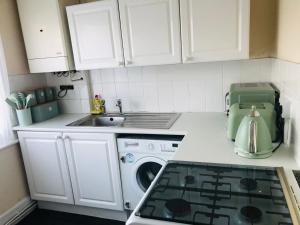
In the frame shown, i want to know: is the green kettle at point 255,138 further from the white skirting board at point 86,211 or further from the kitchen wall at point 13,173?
the kitchen wall at point 13,173

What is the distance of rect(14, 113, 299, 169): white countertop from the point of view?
1325 mm

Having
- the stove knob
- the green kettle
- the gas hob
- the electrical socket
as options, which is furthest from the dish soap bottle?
the green kettle

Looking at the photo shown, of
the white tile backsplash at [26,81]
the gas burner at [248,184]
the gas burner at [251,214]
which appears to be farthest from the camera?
the white tile backsplash at [26,81]

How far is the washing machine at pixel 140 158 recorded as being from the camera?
199 cm

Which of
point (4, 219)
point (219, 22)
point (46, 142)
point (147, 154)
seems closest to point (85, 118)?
point (46, 142)

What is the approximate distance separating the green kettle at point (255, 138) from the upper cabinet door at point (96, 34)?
127cm

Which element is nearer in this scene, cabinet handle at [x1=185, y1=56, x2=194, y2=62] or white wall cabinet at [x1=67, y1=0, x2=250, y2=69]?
white wall cabinet at [x1=67, y1=0, x2=250, y2=69]

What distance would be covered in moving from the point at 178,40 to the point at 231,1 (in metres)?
0.47

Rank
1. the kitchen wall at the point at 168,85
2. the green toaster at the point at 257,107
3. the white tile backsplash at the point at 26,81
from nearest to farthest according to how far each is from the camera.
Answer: the green toaster at the point at 257,107
the kitchen wall at the point at 168,85
the white tile backsplash at the point at 26,81

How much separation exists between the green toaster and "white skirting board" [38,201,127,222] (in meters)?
1.36

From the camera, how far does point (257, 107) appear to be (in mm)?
1557

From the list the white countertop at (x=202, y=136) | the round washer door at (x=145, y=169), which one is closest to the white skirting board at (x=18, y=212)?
the white countertop at (x=202, y=136)

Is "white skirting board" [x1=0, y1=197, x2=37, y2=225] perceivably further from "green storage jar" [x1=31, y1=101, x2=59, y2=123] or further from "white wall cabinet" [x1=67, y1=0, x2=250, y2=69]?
"white wall cabinet" [x1=67, y1=0, x2=250, y2=69]

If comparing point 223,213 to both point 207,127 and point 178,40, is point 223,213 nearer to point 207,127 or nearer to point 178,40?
point 207,127
